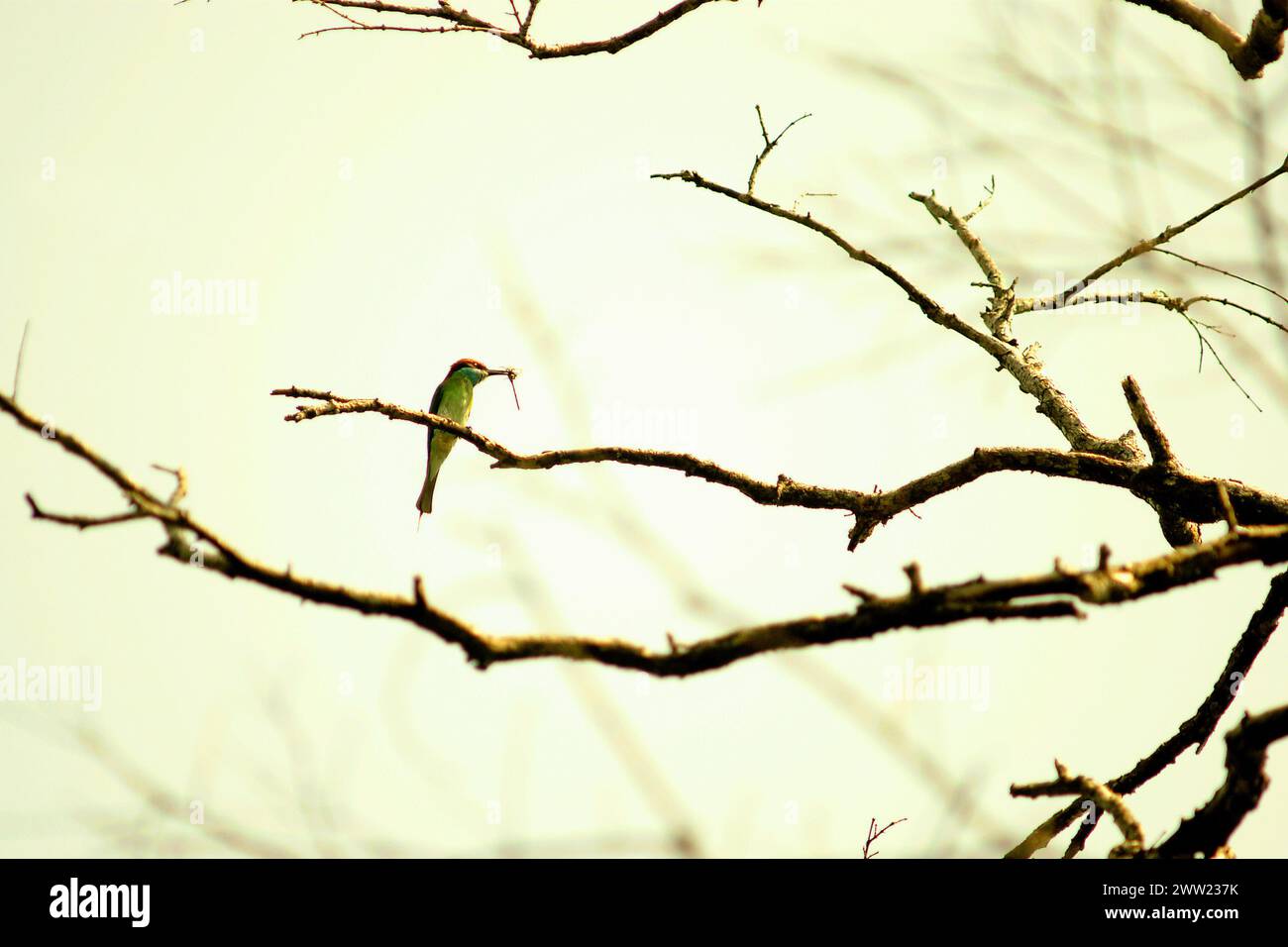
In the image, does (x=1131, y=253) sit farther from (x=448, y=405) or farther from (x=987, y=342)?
(x=448, y=405)

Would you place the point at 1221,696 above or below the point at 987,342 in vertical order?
below

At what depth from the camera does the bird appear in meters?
8.80

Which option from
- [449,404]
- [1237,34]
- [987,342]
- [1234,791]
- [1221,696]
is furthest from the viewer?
[449,404]

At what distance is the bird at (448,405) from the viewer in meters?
8.80

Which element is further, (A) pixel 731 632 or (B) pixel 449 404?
(B) pixel 449 404

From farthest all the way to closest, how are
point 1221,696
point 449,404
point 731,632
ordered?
point 449,404 → point 1221,696 → point 731,632

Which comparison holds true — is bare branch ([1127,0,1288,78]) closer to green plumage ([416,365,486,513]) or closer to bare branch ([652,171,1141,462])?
bare branch ([652,171,1141,462])

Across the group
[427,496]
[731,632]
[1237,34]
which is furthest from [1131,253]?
[427,496]

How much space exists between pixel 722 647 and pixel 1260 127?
6.07ft

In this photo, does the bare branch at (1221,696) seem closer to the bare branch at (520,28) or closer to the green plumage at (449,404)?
the bare branch at (520,28)

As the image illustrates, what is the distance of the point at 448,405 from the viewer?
30.8ft

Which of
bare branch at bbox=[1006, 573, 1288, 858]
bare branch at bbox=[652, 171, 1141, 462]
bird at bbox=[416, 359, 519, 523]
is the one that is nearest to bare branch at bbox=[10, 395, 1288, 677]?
bare branch at bbox=[1006, 573, 1288, 858]

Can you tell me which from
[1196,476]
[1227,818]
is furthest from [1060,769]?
[1196,476]
